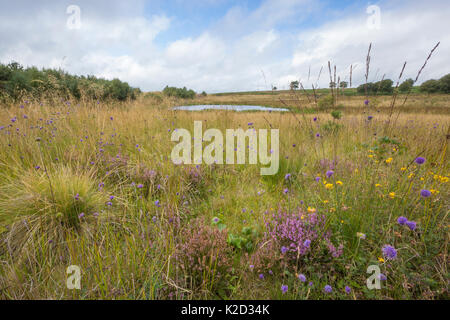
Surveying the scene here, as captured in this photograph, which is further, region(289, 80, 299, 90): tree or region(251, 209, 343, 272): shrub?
region(289, 80, 299, 90): tree

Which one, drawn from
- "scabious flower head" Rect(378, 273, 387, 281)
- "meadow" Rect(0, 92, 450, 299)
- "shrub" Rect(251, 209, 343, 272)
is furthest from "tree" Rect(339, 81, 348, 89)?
"scabious flower head" Rect(378, 273, 387, 281)

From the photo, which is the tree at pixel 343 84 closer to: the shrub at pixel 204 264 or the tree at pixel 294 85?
the tree at pixel 294 85

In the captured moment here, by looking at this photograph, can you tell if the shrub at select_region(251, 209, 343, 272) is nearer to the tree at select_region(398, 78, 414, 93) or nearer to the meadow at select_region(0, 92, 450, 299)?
the meadow at select_region(0, 92, 450, 299)

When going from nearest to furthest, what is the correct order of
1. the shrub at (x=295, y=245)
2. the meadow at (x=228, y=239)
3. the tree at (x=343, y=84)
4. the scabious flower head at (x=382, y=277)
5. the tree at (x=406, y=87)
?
1. the scabious flower head at (x=382, y=277)
2. the meadow at (x=228, y=239)
3. the shrub at (x=295, y=245)
4. the tree at (x=406, y=87)
5. the tree at (x=343, y=84)

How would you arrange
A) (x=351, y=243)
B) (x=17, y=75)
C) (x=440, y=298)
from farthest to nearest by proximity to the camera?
(x=17, y=75)
(x=351, y=243)
(x=440, y=298)

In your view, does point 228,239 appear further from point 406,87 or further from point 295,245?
point 406,87

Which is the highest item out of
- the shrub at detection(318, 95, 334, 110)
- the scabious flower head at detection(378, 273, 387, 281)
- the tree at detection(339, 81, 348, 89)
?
the tree at detection(339, 81, 348, 89)

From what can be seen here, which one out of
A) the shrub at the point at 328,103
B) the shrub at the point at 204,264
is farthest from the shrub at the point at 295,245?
the shrub at the point at 328,103

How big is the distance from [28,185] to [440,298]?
3.41m

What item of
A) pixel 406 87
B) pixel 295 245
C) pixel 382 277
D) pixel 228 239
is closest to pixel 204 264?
pixel 228 239

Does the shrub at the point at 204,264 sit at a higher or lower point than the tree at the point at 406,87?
lower

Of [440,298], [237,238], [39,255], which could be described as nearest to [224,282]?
[237,238]

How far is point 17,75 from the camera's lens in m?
9.04

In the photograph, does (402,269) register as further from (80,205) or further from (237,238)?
(80,205)
